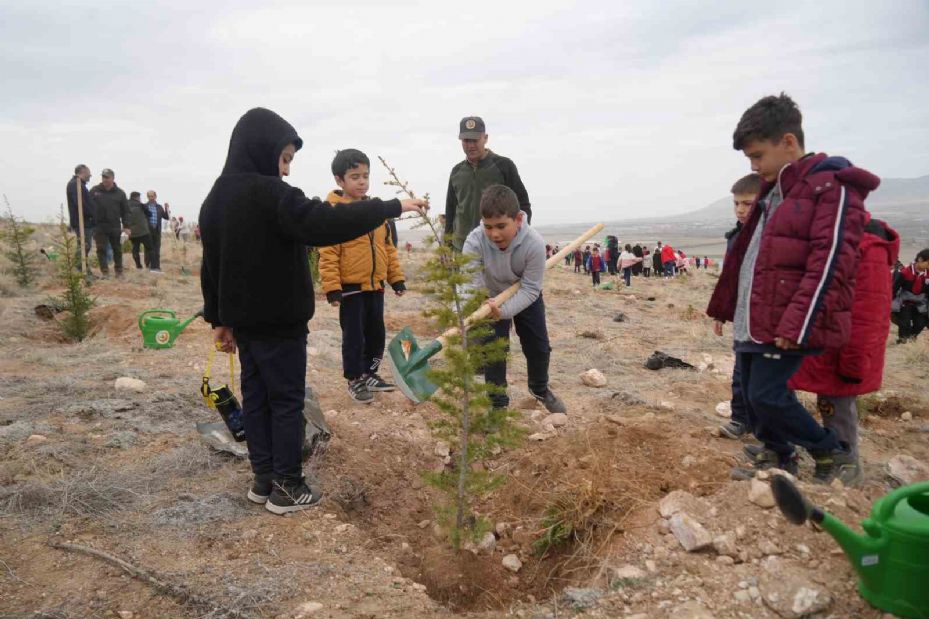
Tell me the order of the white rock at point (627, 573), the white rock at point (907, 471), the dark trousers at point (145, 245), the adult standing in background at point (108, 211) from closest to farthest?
the white rock at point (627, 573) → the white rock at point (907, 471) → the adult standing in background at point (108, 211) → the dark trousers at point (145, 245)

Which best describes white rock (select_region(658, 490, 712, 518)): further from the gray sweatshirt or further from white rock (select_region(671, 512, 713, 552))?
the gray sweatshirt

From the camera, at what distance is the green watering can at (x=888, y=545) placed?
178 centimetres

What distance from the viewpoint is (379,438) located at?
152 inches

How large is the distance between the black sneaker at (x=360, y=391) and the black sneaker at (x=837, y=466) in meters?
3.01

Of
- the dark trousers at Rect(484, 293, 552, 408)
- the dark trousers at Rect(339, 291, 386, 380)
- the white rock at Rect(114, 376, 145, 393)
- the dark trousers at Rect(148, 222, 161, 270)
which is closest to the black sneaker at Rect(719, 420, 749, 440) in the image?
the dark trousers at Rect(484, 293, 552, 408)

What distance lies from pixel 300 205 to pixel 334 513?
1.55m

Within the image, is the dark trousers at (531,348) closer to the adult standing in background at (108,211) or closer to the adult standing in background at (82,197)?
the adult standing in background at (82,197)

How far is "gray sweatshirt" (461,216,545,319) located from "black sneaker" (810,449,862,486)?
178 centimetres

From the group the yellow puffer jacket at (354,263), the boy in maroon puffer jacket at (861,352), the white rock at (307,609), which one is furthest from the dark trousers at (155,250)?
the boy in maroon puffer jacket at (861,352)

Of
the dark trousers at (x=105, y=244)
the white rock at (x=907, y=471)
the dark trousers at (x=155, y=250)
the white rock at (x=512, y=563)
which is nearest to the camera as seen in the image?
the white rock at (x=512, y=563)

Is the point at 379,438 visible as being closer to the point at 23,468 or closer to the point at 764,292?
the point at 23,468

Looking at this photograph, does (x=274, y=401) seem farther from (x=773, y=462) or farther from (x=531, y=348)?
(x=773, y=462)

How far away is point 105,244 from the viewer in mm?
11039

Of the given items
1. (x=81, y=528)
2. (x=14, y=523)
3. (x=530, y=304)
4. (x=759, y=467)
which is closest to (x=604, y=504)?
(x=759, y=467)
